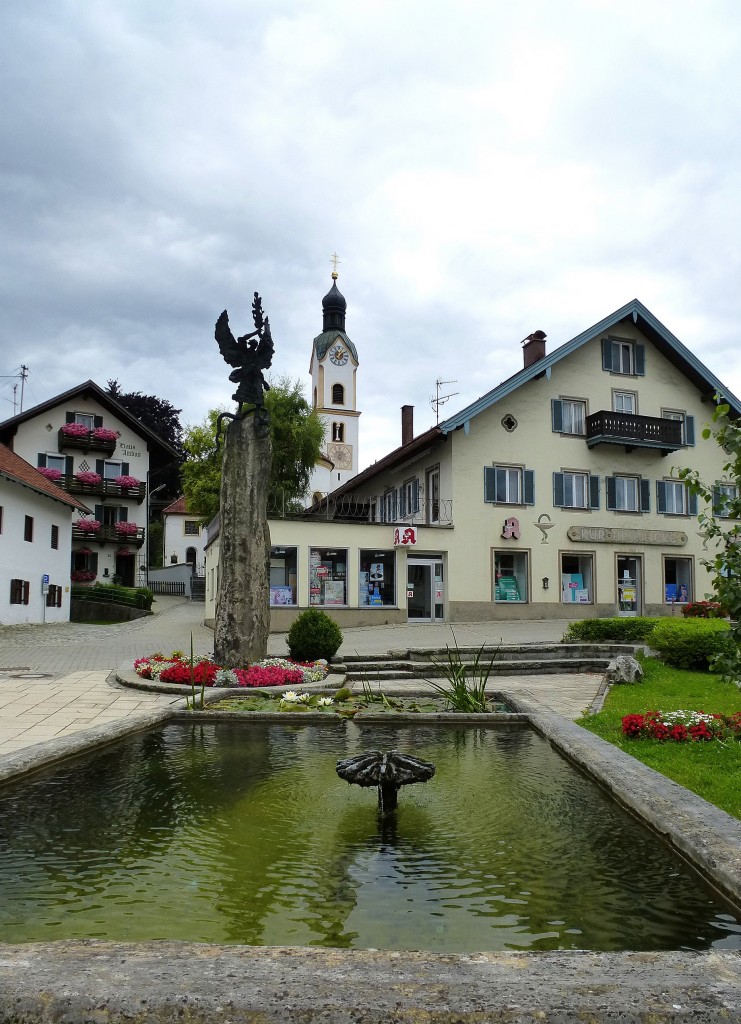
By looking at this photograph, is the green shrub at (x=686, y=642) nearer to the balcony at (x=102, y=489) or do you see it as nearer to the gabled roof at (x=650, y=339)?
the gabled roof at (x=650, y=339)

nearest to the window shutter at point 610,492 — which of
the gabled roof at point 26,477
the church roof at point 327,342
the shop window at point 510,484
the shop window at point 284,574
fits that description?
the shop window at point 510,484

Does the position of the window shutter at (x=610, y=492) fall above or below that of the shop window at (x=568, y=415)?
below

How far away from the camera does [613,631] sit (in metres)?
17.4

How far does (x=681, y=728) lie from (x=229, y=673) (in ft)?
20.7

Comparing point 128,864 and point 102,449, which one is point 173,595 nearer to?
point 102,449

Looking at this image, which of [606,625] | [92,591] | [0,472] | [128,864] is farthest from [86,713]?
[92,591]

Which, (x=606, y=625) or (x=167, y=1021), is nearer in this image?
(x=167, y=1021)

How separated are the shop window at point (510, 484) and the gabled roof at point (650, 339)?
2.30 m

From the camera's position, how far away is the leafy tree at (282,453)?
39375mm

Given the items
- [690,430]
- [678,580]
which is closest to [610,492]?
[678,580]

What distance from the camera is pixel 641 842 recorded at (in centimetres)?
403

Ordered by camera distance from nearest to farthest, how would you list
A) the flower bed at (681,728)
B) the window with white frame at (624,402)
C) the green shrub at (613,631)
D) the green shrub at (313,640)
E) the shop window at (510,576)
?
1. the flower bed at (681,728)
2. the green shrub at (313,640)
3. the green shrub at (613,631)
4. the shop window at (510,576)
5. the window with white frame at (624,402)

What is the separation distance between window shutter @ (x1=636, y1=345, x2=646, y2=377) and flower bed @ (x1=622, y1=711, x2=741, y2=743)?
A: 26897 millimetres

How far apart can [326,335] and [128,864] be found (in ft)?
225
